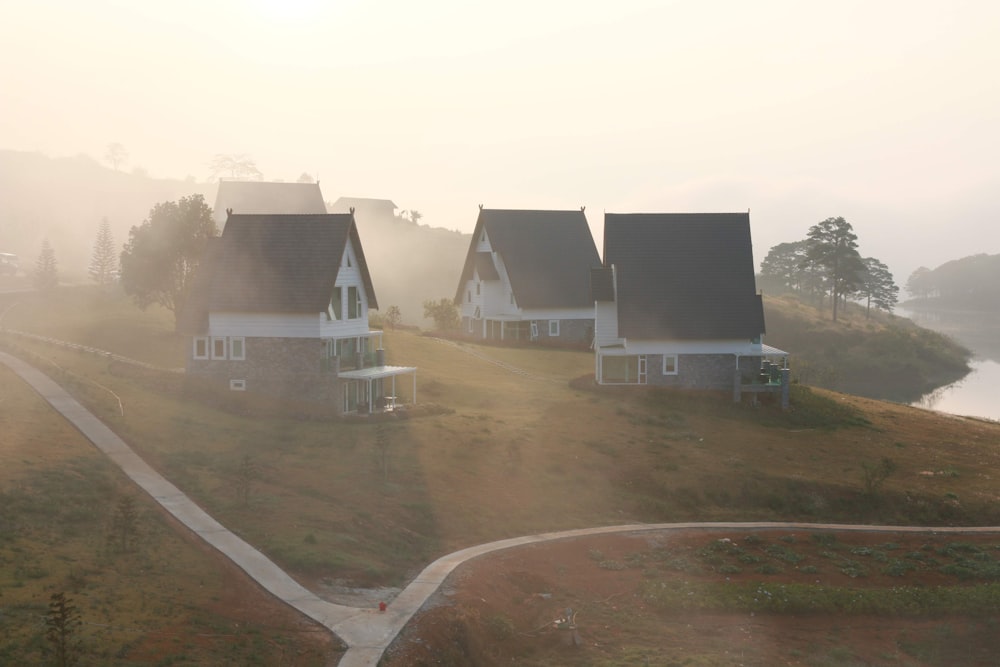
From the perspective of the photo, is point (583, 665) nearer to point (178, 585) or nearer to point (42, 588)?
point (178, 585)

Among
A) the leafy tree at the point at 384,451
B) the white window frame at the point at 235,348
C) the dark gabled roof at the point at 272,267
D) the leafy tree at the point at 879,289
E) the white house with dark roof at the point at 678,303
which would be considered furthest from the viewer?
the leafy tree at the point at 879,289

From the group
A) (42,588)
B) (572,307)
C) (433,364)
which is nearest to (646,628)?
(42,588)

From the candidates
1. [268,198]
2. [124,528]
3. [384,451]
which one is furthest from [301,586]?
[268,198]

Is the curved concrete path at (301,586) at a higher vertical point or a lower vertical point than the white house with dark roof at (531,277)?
lower

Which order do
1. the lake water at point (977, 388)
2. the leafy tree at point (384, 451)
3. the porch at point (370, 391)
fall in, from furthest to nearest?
1. the lake water at point (977, 388)
2. the porch at point (370, 391)
3. the leafy tree at point (384, 451)

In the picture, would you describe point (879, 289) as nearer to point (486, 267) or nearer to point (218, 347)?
point (486, 267)

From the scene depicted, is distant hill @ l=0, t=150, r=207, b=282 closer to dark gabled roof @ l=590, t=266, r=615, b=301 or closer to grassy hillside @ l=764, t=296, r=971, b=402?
grassy hillside @ l=764, t=296, r=971, b=402

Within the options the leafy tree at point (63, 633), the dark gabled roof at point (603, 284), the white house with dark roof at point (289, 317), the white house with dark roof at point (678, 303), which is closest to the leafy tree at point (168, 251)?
the white house with dark roof at point (289, 317)

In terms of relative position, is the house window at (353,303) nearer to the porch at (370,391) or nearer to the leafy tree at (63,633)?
the porch at (370,391)
